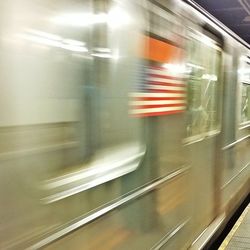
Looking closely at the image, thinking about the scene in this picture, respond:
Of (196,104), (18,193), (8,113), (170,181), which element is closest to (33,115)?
(8,113)

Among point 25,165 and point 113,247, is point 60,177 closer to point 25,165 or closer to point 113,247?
point 25,165

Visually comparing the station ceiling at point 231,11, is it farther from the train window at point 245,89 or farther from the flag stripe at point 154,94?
the flag stripe at point 154,94

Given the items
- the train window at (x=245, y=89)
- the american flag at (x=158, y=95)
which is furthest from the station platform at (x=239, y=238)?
the train window at (x=245, y=89)

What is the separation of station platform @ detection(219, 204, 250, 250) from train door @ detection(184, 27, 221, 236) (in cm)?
27

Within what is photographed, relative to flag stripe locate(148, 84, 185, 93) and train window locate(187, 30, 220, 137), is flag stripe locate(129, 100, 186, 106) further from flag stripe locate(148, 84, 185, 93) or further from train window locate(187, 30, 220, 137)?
train window locate(187, 30, 220, 137)

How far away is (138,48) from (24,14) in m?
1.03

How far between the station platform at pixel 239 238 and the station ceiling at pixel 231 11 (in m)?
2.83

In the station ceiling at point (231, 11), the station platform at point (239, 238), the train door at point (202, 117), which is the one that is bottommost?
the station platform at point (239, 238)

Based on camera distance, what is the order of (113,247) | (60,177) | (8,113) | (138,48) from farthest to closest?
(138,48)
(113,247)
(60,177)
(8,113)

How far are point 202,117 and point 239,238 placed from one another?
54.4 inches

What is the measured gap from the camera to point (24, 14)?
153 centimetres

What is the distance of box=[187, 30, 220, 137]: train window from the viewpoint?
11.9 ft

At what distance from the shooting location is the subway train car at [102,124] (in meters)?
1.52

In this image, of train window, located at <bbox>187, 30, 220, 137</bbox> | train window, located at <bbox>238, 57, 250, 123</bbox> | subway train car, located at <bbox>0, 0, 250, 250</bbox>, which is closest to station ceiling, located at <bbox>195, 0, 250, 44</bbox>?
train window, located at <bbox>238, 57, 250, 123</bbox>
